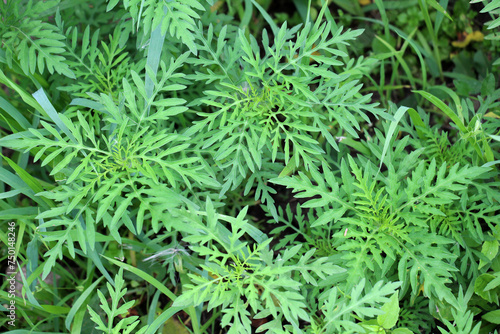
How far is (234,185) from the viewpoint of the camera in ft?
7.95

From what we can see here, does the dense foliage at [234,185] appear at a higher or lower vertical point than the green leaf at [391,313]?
higher

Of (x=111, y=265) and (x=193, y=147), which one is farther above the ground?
(x=193, y=147)

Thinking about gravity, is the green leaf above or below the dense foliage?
below

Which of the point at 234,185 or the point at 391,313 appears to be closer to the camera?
the point at 391,313

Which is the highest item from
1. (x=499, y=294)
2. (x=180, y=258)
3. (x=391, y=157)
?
(x=391, y=157)

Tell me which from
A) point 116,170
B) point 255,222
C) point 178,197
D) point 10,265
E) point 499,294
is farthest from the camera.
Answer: point 255,222

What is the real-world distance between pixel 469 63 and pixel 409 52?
0.51 metres

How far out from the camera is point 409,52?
385cm

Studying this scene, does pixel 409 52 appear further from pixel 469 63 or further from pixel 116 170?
pixel 116 170

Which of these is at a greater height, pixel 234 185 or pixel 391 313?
pixel 234 185

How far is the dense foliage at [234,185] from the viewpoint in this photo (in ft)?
7.10

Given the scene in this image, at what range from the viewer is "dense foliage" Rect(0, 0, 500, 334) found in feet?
7.10

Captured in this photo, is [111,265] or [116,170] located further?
[111,265]

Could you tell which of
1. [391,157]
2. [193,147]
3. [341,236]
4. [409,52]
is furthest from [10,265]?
[409,52]
